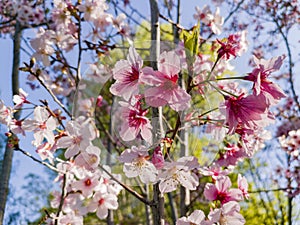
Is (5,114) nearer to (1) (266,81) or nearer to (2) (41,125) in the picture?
(2) (41,125)

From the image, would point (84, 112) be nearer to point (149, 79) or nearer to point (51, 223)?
point (149, 79)

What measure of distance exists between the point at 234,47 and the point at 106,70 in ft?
1.01

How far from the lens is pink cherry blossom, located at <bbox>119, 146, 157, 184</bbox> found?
76 centimetres

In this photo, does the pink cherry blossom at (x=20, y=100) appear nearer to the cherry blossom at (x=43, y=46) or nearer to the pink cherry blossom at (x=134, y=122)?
the cherry blossom at (x=43, y=46)

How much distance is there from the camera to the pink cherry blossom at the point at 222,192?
990mm

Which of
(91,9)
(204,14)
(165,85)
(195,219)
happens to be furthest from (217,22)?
(165,85)

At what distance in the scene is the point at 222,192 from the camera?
1.00m

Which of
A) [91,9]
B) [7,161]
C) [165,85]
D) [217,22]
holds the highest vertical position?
[217,22]

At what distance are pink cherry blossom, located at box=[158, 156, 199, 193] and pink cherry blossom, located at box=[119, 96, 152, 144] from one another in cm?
7

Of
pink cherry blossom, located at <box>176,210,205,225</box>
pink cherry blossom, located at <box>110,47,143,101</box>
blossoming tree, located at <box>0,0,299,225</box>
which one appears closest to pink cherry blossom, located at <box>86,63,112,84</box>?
blossoming tree, located at <box>0,0,299,225</box>

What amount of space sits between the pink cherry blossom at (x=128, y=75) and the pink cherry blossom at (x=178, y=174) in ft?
0.53

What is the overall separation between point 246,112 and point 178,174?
203 mm

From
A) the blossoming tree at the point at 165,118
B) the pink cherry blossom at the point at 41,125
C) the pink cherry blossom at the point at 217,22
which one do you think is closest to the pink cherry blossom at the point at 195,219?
the blossoming tree at the point at 165,118

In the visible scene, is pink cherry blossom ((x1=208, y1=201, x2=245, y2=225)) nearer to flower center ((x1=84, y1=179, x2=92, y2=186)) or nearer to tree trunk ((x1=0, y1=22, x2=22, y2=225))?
flower center ((x1=84, y1=179, x2=92, y2=186))
